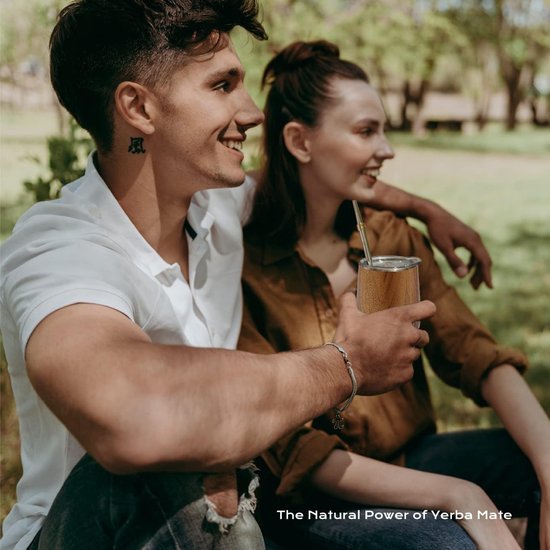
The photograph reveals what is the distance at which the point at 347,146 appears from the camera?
9.29ft

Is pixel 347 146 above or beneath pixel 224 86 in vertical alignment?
beneath

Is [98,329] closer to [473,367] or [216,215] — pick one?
[216,215]

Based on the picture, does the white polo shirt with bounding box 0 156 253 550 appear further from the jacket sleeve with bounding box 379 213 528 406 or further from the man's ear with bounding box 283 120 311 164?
the jacket sleeve with bounding box 379 213 528 406

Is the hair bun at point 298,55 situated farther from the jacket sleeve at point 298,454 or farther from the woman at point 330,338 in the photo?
the jacket sleeve at point 298,454

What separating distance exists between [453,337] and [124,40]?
1.52m

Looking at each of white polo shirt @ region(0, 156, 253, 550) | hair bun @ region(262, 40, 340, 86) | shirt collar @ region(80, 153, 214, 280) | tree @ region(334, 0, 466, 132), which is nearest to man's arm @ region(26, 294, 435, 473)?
white polo shirt @ region(0, 156, 253, 550)

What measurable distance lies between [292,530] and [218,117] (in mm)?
1333

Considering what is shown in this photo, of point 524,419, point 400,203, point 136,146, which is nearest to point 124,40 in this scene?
point 136,146

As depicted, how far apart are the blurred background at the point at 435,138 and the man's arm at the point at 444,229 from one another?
0.89 m

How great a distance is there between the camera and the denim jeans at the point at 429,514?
7.13ft

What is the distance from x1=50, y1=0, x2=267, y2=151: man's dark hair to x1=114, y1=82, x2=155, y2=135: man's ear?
0.03 metres

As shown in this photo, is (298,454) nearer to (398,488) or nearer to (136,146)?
(398,488)

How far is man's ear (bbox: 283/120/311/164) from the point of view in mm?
2885

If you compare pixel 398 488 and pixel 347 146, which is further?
pixel 347 146
